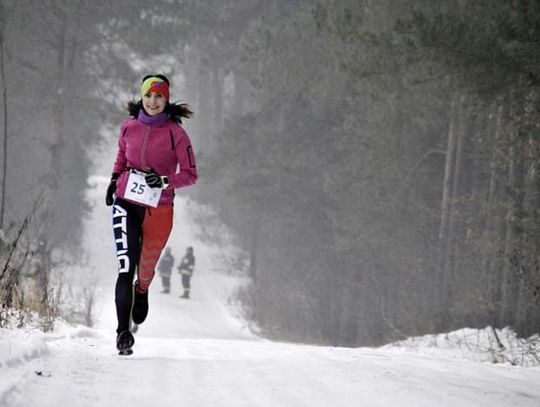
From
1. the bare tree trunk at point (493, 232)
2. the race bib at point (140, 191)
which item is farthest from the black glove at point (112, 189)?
the bare tree trunk at point (493, 232)

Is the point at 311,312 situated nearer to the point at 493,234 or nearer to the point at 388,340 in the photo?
the point at 388,340

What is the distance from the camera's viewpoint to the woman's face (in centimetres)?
604

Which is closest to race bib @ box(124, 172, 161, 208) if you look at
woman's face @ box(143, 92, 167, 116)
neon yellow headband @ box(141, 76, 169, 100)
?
woman's face @ box(143, 92, 167, 116)

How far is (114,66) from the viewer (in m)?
22.8

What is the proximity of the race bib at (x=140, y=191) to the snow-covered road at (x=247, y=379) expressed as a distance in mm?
1234

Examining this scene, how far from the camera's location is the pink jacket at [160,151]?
239 inches

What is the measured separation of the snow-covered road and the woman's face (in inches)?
77.7

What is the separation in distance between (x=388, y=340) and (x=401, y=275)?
196 inches

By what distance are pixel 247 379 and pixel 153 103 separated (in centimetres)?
241

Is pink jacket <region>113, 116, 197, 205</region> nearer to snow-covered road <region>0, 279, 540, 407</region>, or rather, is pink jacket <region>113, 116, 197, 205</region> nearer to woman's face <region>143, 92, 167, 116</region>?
woman's face <region>143, 92, 167, 116</region>

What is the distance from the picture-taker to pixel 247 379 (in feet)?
16.0

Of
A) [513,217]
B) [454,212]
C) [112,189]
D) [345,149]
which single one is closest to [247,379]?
Result: [112,189]

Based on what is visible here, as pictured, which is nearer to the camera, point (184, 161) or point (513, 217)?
point (184, 161)

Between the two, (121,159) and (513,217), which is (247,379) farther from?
(513,217)
